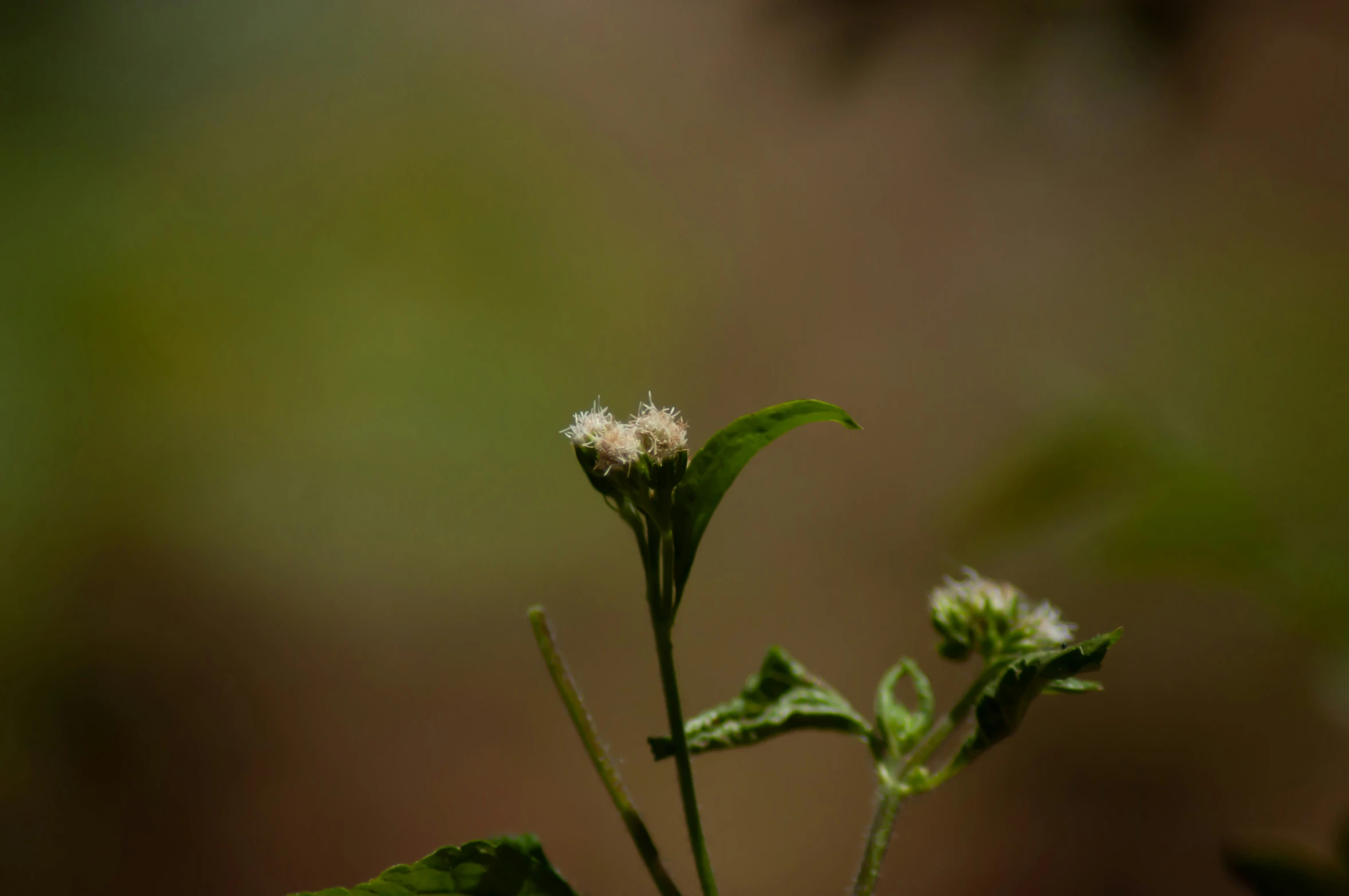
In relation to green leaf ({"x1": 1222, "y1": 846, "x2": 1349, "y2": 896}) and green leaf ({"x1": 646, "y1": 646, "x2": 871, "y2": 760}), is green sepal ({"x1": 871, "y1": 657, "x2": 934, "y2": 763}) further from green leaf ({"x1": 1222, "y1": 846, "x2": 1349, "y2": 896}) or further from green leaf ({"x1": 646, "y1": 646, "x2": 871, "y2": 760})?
green leaf ({"x1": 1222, "y1": 846, "x2": 1349, "y2": 896})

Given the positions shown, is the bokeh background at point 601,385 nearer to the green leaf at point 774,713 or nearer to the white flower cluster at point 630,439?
the green leaf at point 774,713

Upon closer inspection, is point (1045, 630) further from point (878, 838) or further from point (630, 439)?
point (630, 439)

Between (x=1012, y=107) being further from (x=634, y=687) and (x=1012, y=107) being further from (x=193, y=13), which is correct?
(x=193, y=13)

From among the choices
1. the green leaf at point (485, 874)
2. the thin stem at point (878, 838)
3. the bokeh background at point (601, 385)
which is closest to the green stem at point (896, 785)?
the thin stem at point (878, 838)

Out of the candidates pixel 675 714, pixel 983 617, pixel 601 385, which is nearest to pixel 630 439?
pixel 675 714

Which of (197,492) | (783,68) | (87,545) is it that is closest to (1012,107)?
(783,68)

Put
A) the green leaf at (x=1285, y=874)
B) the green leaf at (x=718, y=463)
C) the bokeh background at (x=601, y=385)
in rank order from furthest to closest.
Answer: the bokeh background at (x=601, y=385), the green leaf at (x=718, y=463), the green leaf at (x=1285, y=874)

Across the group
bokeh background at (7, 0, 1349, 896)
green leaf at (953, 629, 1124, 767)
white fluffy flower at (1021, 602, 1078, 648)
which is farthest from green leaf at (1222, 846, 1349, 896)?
bokeh background at (7, 0, 1349, 896)
